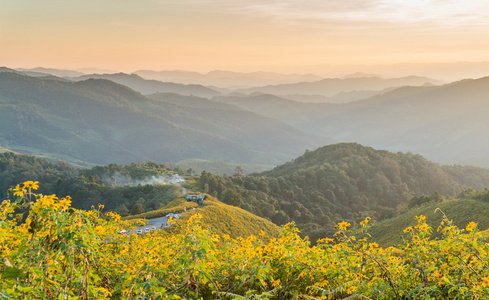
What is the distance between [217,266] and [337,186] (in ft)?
270

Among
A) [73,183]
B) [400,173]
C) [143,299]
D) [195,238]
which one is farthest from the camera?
[400,173]

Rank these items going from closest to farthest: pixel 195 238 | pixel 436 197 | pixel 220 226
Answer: pixel 195 238
pixel 220 226
pixel 436 197

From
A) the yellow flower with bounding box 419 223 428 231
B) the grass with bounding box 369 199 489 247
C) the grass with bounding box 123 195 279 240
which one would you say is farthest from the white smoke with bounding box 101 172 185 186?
the yellow flower with bounding box 419 223 428 231

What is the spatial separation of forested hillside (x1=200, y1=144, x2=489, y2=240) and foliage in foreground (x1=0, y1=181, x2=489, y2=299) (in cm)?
4751

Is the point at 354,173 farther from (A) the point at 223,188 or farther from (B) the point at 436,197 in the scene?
(A) the point at 223,188

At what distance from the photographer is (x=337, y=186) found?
281 ft

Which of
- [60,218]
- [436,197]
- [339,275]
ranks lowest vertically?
[436,197]

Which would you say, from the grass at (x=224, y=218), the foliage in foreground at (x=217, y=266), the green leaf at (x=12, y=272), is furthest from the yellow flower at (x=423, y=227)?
the grass at (x=224, y=218)

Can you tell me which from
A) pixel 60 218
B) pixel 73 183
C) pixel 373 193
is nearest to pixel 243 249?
pixel 60 218

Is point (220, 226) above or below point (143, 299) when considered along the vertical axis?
below

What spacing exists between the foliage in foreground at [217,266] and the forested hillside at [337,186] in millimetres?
47506

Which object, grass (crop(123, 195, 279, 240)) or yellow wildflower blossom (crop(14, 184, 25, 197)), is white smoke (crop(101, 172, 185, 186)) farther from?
yellow wildflower blossom (crop(14, 184, 25, 197))

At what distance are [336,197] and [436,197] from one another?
25.0 meters

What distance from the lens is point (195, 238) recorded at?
5414mm
